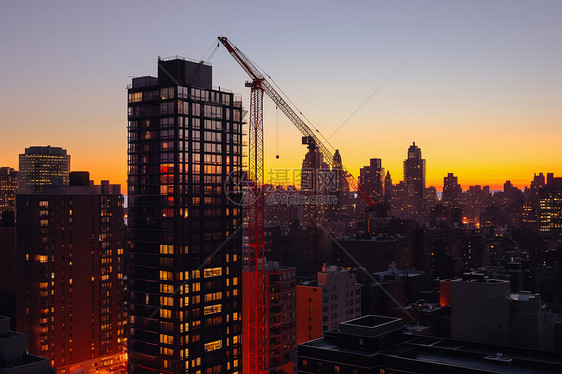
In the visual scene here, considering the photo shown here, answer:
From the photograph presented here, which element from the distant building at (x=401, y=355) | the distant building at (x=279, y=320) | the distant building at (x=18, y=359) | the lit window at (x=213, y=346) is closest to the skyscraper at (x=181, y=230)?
the lit window at (x=213, y=346)

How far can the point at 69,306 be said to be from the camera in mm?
146875

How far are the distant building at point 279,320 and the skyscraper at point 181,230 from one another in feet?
42.5

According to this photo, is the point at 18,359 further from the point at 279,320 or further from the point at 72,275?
the point at 72,275

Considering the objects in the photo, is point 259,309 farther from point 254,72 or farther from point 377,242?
point 377,242

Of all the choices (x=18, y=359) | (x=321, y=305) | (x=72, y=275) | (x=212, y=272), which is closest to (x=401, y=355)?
(x=212, y=272)

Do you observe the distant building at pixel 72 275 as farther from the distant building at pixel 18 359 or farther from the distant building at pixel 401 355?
the distant building at pixel 401 355

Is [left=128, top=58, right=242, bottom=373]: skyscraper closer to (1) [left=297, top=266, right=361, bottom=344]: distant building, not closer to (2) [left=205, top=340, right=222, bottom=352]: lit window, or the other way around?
(2) [left=205, top=340, right=222, bottom=352]: lit window

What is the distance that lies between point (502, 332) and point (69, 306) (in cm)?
11111

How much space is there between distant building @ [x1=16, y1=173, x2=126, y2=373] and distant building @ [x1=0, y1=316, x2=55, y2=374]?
80.1 m

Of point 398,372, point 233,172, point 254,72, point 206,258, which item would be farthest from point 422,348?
point 254,72

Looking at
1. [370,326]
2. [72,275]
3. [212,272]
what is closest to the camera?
[370,326]

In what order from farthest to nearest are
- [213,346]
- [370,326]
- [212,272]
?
1. [212,272]
2. [213,346]
3. [370,326]

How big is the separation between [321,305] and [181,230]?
37.8 m

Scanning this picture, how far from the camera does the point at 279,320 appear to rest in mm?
106688
